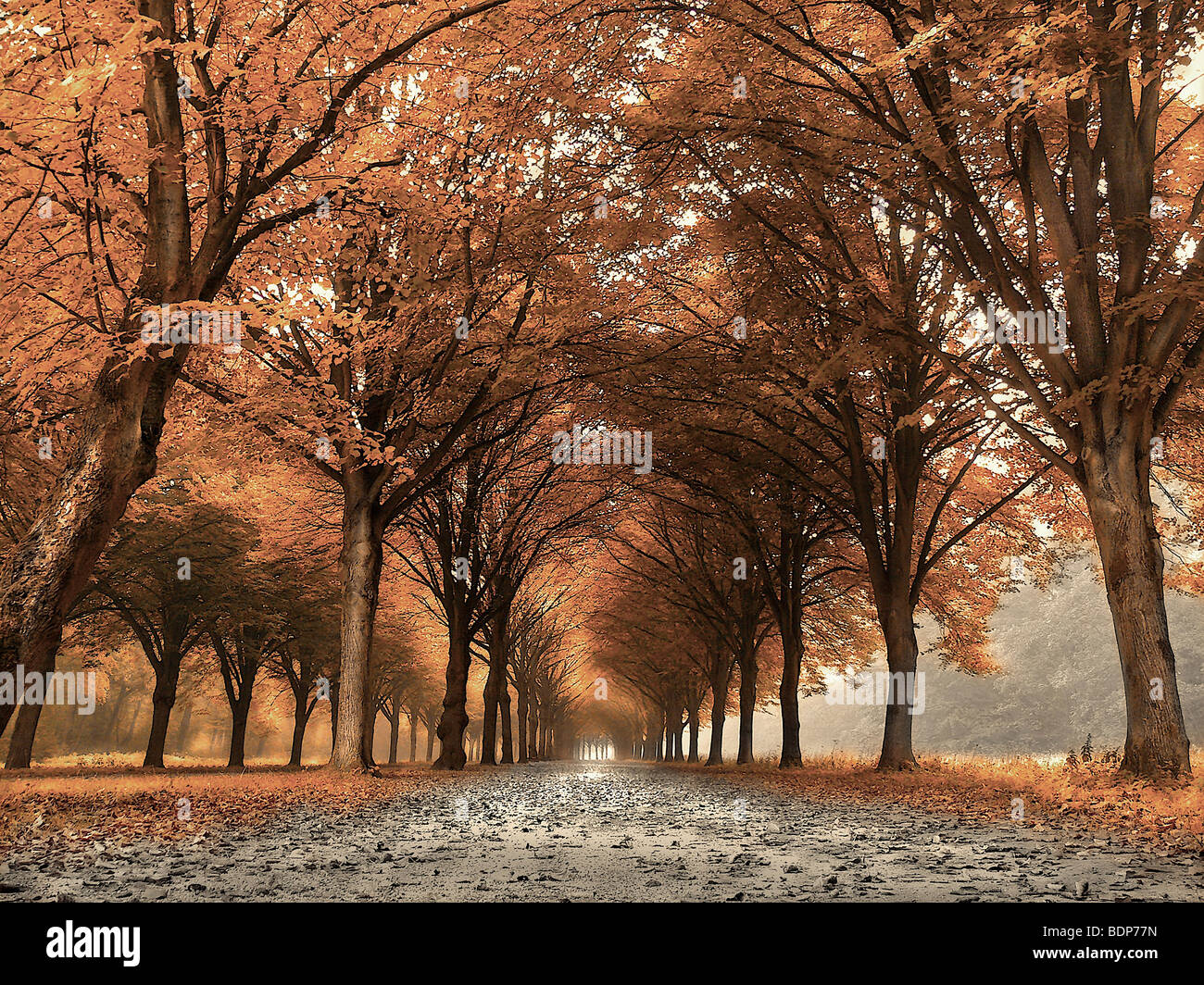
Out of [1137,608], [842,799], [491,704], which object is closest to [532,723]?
[491,704]

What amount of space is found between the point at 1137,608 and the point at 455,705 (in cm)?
1614

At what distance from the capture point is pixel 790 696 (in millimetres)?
21062

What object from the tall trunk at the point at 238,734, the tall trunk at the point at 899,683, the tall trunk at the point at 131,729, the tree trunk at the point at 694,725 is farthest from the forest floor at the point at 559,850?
the tall trunk at the point at 131,729

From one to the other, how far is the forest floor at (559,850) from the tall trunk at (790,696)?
1033 centimetres

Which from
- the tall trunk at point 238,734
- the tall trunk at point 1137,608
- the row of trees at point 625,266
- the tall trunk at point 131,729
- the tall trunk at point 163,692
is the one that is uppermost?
the row of trees at point 625,266

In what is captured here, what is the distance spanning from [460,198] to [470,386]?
469 centimetres

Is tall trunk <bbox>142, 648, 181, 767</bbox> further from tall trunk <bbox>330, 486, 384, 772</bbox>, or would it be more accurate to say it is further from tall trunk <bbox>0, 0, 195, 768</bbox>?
tall trunk <bbox>0, 0, 195, 768</bbox>

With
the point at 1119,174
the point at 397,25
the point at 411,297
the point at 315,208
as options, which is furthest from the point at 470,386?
the point at 1119,174

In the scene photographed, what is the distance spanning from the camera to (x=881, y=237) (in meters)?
16.3

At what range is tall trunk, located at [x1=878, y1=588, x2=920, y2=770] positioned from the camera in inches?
584

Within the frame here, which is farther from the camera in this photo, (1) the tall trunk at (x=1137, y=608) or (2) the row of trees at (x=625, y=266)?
(1) the tall trunk at (x=1137, y=608)

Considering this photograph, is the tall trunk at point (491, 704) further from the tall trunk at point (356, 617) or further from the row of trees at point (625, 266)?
the tall trunk at point (356, 617)

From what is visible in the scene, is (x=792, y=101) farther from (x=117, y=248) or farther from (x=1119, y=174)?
(x=117, y=248)

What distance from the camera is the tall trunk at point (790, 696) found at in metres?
20.6
